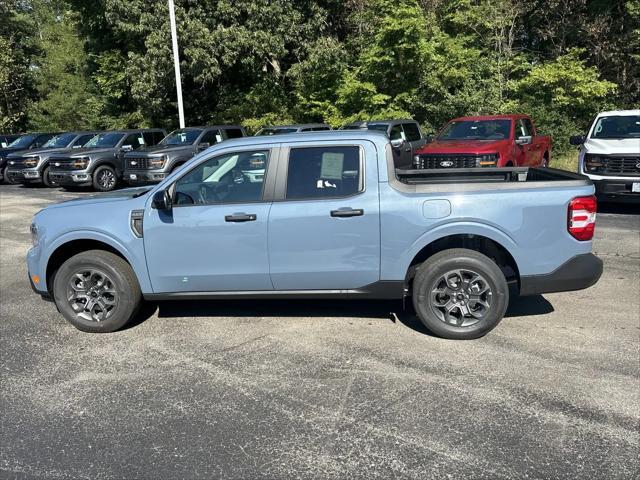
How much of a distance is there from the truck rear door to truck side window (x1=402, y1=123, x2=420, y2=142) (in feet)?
41.4

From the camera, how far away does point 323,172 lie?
4.96m

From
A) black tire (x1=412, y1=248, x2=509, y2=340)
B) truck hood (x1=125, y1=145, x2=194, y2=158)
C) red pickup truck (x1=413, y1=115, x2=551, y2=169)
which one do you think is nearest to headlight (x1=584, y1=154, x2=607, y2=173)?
red pickup truck (x1=413, y1=115, x2=551, y2=169)

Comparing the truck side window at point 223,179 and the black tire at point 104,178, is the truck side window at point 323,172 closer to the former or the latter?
the truck side window at point 223,179

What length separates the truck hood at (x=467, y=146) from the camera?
11852 mm

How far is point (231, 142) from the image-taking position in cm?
516

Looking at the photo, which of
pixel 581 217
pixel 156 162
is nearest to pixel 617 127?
pixel 581 217

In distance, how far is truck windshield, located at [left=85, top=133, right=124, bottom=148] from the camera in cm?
1758

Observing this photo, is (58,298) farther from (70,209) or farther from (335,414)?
(335,414)

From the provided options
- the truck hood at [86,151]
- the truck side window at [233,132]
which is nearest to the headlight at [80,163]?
the truck hood at [86,151]

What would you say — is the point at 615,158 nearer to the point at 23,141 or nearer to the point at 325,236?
the point at 325,236

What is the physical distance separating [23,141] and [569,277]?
75.6ft

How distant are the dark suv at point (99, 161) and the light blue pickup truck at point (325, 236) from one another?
12009mm

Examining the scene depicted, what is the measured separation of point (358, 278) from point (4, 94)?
140 ft

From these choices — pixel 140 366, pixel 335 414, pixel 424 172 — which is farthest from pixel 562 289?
pixel 140 366
